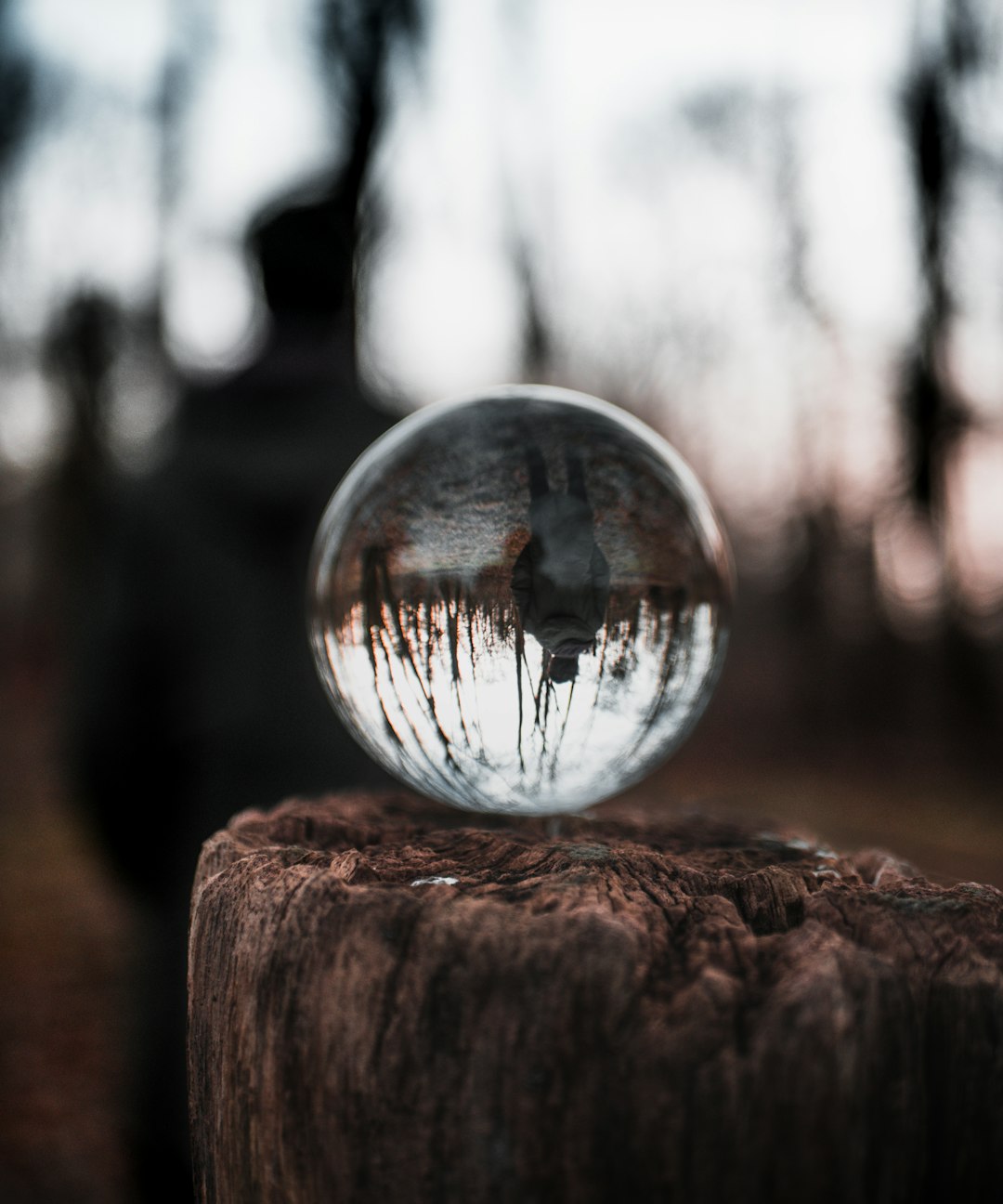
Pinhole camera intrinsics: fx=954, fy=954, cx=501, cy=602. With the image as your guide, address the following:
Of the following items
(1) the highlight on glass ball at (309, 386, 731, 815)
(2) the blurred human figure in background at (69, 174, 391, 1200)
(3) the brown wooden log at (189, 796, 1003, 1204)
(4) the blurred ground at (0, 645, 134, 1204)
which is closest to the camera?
(3) the brown wooden log at (189, 796, 1003, 1204)

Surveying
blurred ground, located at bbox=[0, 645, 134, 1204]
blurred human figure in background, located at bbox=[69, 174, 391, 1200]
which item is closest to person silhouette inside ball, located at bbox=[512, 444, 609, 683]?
blurred human figure in background, located at bbox=[69, 174, 391, 1200]

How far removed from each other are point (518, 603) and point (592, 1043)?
593mm

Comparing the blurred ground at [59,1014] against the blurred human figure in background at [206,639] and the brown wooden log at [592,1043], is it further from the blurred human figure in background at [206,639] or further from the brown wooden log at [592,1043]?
the brown wooden log at [592,1043]

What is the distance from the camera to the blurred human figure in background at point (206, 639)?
3598 mm

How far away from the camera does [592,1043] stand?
1.07 metres

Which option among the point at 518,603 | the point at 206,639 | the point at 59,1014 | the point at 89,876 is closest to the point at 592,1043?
the point at 518,603

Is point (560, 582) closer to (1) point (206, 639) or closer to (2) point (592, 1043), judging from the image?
(2) point (592, 1043)

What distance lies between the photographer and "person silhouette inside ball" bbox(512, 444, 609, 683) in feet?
4.57

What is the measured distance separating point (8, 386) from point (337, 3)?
7136 millimetres

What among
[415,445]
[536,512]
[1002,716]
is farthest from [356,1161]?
[1002,716]

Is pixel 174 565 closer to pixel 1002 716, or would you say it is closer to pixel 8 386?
pixel 8 386

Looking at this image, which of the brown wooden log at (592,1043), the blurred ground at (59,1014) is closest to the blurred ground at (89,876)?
the blurred ground at (59,1014)

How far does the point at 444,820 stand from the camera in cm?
182

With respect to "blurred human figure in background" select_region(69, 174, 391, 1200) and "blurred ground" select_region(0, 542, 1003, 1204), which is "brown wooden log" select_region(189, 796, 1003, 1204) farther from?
"blurred human figure in background" select_region(69, 174, 391, 1200)
